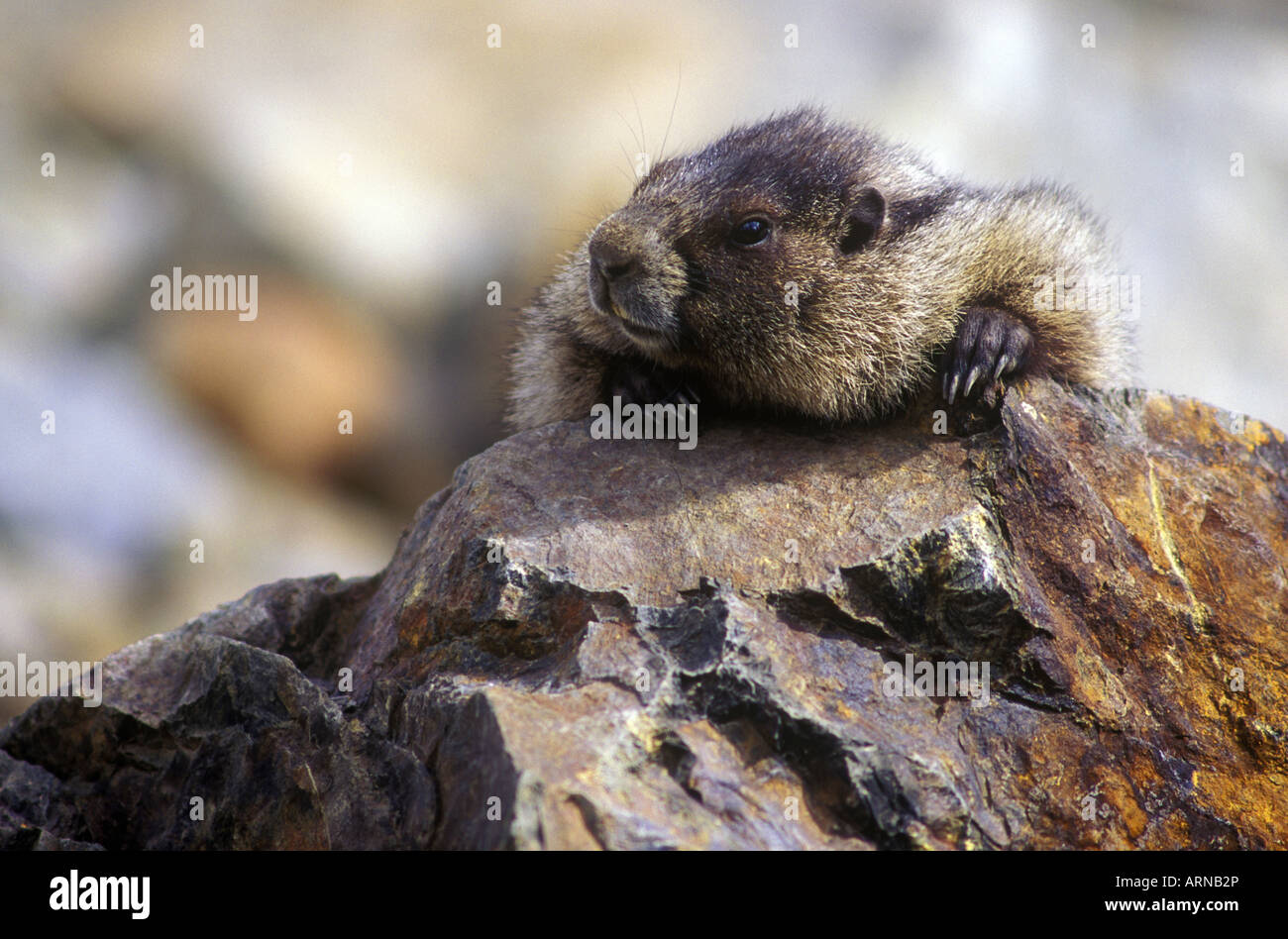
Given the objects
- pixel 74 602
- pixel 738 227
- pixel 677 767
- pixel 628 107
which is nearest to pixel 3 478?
pixel 74 602

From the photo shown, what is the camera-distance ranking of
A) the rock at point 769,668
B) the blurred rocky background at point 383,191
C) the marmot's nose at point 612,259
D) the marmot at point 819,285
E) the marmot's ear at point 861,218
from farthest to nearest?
the blurred rocky background at point 383,191
the marmot's ear at point 861,218
the marmot at point 819,285
the marmot's nose at point 612,259
the rock at point 769,668

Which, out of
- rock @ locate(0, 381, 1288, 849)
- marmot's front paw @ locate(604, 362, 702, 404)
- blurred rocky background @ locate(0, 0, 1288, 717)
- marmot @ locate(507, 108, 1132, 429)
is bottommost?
rock @ locate(0, 381, 1288, 849)

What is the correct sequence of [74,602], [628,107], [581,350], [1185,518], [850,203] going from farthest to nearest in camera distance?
[628,107] < [74,602] < [581,350] < [850,203] < [1185,518]

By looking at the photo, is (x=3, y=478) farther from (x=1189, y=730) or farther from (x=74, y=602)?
(x=1189, y=730)

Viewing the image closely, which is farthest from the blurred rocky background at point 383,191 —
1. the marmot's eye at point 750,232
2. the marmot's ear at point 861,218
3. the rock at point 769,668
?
the rock at point 769,668

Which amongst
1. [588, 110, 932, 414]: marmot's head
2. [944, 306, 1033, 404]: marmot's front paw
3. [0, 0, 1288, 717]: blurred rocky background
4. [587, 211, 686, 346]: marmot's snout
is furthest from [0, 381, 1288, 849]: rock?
[0, 0, 1288, 717]: blurred rocky background

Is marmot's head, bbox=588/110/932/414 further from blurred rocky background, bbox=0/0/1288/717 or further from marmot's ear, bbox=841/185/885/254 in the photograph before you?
blurred rocky background, bbox=0/0/1288/717

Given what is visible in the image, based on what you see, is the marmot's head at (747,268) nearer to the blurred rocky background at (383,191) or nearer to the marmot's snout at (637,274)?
the marmot's snout at (637,274)
